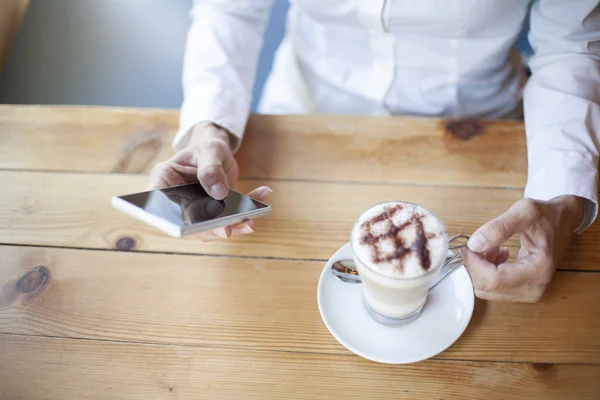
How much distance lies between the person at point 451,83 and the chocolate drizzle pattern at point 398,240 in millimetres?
76

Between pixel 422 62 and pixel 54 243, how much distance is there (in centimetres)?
80

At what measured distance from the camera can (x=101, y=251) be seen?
79 cm

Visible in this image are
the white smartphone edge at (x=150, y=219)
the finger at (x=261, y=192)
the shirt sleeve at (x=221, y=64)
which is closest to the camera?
the white smartphone edge at (x=150, y=219)

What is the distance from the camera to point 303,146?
0.91 metres

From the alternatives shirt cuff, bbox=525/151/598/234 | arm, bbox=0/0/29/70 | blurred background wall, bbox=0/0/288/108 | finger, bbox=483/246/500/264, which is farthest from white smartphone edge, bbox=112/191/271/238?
arm, bbox=0/0/29/70

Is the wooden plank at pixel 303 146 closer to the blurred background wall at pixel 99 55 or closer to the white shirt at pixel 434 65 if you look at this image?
the white shirt at pixel 434 65

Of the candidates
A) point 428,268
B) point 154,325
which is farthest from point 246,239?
point 428,268

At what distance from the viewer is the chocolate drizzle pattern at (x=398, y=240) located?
606mm

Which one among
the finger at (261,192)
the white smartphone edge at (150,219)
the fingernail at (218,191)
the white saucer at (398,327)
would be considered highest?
the white smartphone edge at (150,219)

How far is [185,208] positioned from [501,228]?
436 mm

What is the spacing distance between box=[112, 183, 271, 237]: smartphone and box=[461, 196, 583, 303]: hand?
31 cm

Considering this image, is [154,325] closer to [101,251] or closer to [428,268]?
[101,251]

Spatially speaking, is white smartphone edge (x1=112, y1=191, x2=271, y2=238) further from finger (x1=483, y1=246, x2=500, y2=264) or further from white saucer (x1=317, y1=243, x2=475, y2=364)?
finger (x1=483, y1=246, x2=500, y2=264)

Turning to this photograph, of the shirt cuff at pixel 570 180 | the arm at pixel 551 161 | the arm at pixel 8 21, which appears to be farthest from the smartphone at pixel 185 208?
the arm at pixel 8 21
